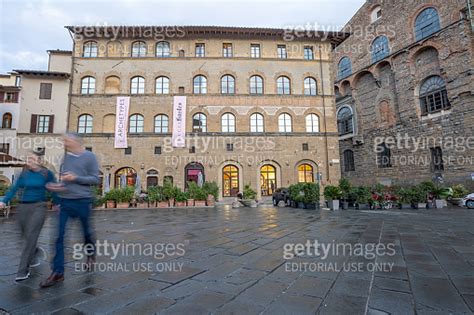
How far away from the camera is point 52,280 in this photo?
9.15ft

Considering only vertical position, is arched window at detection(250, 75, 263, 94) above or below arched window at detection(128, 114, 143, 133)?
above

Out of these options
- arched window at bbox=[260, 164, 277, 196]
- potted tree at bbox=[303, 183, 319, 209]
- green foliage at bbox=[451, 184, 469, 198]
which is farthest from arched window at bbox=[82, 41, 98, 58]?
green foliage at bbox=[451, 184, 469, 198]

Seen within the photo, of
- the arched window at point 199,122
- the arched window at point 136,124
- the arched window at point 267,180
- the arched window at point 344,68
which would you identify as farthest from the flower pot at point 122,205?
the arched window at point 344,68

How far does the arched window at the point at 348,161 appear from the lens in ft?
90.9

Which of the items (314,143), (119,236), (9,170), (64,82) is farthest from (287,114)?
(9,170)

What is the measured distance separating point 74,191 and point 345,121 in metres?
30.3

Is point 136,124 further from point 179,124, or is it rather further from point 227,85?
point 227,85

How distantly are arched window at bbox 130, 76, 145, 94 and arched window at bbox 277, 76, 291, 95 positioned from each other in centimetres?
1217

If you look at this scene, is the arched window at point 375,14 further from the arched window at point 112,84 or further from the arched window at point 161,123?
the arched window at point 112,84

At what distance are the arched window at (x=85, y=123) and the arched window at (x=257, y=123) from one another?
13.9 meters

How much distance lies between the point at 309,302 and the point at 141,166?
20.3 m

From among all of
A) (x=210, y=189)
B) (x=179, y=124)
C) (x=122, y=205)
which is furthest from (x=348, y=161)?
(x=122, y=205)

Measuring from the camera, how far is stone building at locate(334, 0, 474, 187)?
18.6 metres

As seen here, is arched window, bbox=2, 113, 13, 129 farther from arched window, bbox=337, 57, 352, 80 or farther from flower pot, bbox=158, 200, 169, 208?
arched window, bbox=337, 57, 352, 80
